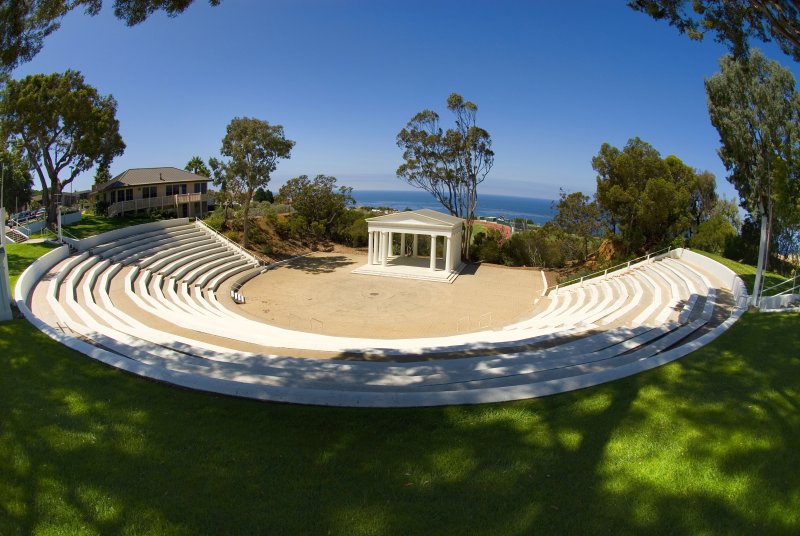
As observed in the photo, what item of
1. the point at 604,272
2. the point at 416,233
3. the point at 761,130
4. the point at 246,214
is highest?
the point at 761,130

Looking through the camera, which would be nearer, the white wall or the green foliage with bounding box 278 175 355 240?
the white wall

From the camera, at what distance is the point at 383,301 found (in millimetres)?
25469

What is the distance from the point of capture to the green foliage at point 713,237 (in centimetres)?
3106

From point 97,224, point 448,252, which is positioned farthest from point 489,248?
point 97,224

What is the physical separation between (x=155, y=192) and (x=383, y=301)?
28109mm

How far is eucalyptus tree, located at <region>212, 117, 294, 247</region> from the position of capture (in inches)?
1312

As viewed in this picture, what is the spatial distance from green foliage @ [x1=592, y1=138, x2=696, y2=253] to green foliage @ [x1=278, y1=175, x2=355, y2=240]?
22.1 m

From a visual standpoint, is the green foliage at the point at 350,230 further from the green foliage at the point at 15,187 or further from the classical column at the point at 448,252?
the green foliage at the point at 15,187

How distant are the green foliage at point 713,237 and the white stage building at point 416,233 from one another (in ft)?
52.9

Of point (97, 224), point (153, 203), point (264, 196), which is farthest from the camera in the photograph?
point (264, 196)

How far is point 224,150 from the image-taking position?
111 feet

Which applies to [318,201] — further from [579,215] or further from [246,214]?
[579,215]

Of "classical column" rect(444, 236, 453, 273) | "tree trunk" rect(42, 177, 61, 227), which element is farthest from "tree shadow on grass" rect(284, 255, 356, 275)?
"tree trunk" rect(42, 177, 61, 227)

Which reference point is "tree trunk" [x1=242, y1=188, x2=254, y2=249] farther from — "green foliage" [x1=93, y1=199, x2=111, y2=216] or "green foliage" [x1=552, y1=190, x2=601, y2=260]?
"green foliage" [x1=552, y1=190, x2=601, y2=260]
